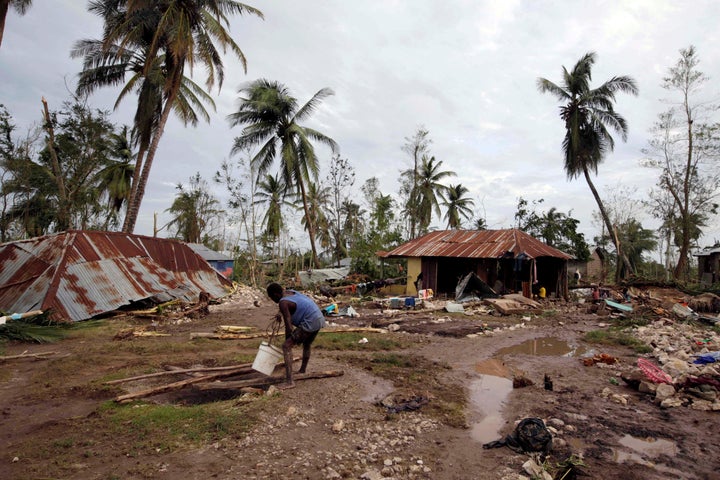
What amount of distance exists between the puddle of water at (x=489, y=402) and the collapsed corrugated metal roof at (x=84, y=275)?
964 centimetres

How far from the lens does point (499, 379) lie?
6.90 metres

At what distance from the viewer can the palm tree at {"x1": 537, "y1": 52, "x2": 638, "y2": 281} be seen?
2375cm

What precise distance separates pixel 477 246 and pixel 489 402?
50.8 feet

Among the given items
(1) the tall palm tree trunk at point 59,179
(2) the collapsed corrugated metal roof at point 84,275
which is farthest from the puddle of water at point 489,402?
(1) the tall palm tree trunk at point 59,179

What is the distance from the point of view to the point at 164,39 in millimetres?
16812

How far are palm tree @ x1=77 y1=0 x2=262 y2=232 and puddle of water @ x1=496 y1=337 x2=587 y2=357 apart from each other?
14.0m

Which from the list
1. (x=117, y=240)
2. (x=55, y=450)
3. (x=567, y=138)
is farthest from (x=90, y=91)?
(x=567, y=138)

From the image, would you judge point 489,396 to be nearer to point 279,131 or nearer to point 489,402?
point 489,402

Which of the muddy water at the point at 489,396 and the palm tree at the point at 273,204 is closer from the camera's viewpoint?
the muddy water at the point at 489,396

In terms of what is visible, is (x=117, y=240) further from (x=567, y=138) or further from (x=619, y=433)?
(x=567, y=138)

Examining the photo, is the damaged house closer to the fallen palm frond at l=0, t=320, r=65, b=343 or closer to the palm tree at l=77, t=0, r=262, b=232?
the palm tree at l=77, t=0, r=262, b=232

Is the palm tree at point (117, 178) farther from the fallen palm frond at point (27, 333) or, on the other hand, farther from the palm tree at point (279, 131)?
the fallen palm frond at point (27, 333)

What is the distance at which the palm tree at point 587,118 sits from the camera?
23750 millimetres

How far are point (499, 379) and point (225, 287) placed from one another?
1385 cm
